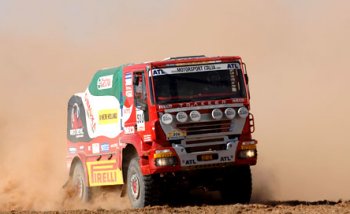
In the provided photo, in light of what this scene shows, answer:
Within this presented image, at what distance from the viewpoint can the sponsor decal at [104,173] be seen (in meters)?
17.6

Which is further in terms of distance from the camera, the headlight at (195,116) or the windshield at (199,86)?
the windshield at (199,86)

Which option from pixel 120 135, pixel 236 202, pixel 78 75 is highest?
pixel 78 75

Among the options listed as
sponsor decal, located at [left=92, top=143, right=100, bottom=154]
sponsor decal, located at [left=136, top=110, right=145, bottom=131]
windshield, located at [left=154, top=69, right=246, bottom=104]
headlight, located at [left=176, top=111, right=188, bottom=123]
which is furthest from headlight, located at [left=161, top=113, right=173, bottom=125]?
sponsor decal, located at [left=92, top=143, right=100, bottom=154]

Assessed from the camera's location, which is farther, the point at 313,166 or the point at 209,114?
the point at 313,166

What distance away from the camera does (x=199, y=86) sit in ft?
53.6

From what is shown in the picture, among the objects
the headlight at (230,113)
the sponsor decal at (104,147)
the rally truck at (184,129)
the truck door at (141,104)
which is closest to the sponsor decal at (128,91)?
the rally truck at (184,129)

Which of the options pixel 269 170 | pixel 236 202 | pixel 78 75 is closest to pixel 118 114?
pixel 236 202

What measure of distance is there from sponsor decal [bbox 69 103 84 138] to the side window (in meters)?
3.59

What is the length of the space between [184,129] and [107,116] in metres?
2.58

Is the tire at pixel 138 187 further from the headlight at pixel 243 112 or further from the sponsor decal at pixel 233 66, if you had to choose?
the sponsor decal at pixel 233 66

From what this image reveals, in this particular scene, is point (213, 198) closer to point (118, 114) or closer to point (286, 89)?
point (118, 114)

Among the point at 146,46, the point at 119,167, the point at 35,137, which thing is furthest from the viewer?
the point at 146,46

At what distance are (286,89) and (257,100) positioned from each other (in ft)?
6.16

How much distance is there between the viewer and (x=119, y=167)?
17.3 meters
